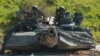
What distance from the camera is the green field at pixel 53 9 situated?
17.3 metres

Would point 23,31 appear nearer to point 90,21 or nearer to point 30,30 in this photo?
point 30,30

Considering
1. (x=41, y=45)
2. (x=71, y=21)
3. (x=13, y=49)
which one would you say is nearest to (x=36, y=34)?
(x=41, y=45)

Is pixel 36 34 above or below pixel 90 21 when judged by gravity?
above

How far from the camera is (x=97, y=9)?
1934 cm

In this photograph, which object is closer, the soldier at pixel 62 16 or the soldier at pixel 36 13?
the soldier at pixel 36 13

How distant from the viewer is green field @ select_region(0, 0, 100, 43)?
1730 centimetres

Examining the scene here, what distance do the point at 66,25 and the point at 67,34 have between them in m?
0.50

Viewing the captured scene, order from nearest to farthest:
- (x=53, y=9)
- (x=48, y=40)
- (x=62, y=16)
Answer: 1. (x=48, y=40)
2. (x=62, y=16)
3. (x=53, y=9)

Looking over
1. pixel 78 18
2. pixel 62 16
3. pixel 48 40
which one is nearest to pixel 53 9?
pixel 62 16

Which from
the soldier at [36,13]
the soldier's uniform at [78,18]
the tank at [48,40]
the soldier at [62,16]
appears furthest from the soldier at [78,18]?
the soldier at [36,13]

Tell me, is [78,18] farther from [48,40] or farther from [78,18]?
[48,40]

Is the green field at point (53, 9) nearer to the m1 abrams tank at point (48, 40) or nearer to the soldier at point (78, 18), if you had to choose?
the soldier at point (78, 18)

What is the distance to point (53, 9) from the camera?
719 inches

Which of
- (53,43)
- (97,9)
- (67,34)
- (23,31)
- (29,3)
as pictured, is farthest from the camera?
(97,9)
